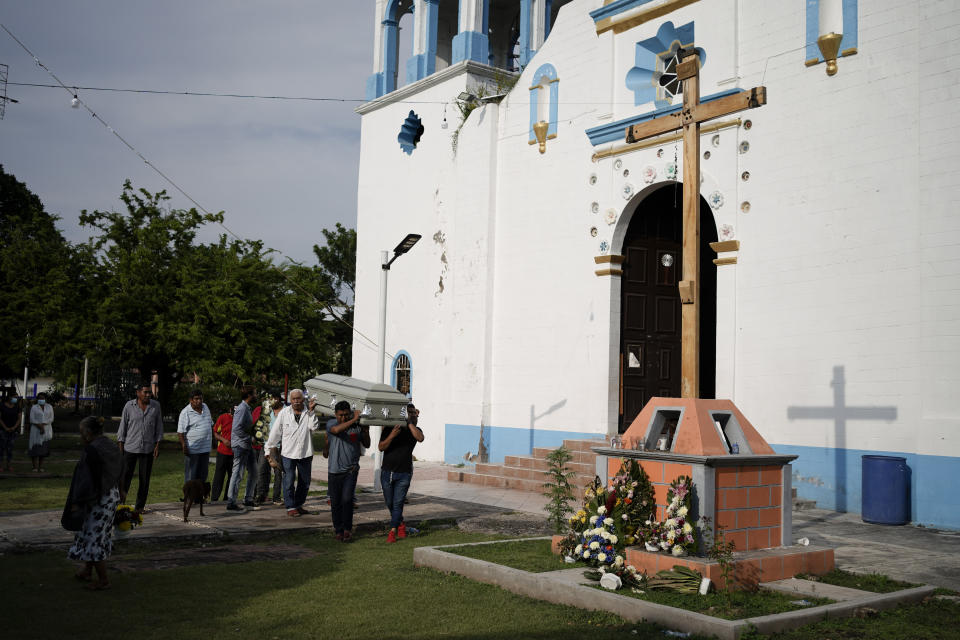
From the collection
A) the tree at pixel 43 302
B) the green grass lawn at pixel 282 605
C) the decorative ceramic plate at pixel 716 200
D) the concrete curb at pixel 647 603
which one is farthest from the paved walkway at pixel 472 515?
the tree at pixel 43 302

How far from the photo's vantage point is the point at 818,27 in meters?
12.7

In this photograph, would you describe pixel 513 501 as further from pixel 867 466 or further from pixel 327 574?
pixel 327 574

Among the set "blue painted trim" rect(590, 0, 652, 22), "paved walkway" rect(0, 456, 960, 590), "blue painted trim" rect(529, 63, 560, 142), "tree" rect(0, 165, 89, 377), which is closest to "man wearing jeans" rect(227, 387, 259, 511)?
"paved walkway" rect(0, 456, 960, 590)

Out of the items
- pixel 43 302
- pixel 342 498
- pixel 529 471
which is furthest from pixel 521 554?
pixel 43 302

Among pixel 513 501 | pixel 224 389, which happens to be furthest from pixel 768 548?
pixel 224 389

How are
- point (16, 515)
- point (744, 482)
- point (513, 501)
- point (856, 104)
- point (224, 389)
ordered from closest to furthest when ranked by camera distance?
1. point (744, 482)
2. point (16, 515)
3. point (856, 104)
4. point (513, 501)
5. point (224, 389)

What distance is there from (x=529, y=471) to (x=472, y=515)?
364 cm

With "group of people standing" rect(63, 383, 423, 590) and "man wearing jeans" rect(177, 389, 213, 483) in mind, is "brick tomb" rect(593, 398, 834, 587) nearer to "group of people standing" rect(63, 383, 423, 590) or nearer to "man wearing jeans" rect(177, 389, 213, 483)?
"group of people standing" rect(63, 383, 423, 590)

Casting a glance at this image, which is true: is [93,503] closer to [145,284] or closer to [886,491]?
[886,491]

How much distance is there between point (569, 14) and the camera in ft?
56.1

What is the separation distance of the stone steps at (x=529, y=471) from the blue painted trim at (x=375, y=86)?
36.4 ft

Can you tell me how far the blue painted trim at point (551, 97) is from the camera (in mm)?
17281

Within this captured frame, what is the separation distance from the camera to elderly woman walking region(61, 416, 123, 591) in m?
6.89

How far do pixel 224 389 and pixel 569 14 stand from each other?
50.7ft
